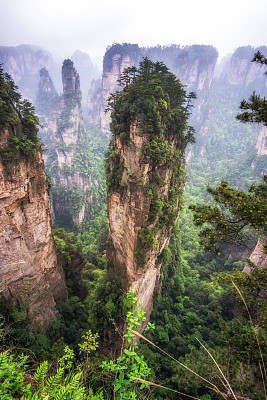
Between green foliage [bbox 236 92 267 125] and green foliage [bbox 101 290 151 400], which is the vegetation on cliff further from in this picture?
green foliage [bbox 101 290 151 400]

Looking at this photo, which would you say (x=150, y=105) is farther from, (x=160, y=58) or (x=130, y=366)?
(x=160, y=58)

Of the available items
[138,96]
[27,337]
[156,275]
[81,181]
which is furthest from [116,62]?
[27,337]

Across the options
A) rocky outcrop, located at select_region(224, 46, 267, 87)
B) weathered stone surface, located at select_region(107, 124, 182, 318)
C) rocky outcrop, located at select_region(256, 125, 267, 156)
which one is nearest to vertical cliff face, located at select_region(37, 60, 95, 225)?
weathered stone surface, located at select_region(107, 124, 182, 318)

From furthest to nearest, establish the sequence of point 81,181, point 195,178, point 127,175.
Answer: point 195,178, point 81,181, point 127,175

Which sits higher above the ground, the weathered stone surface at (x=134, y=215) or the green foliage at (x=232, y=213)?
the green foliage at (x=232, y=213)

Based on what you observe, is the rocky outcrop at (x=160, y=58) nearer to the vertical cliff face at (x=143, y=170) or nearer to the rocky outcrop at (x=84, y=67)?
the vertical cliff face at (x=143, y=170)

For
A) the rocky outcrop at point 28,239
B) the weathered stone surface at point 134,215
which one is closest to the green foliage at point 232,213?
the weathered stone surface at point 134,215

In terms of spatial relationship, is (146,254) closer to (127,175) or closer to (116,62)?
(127,175)
